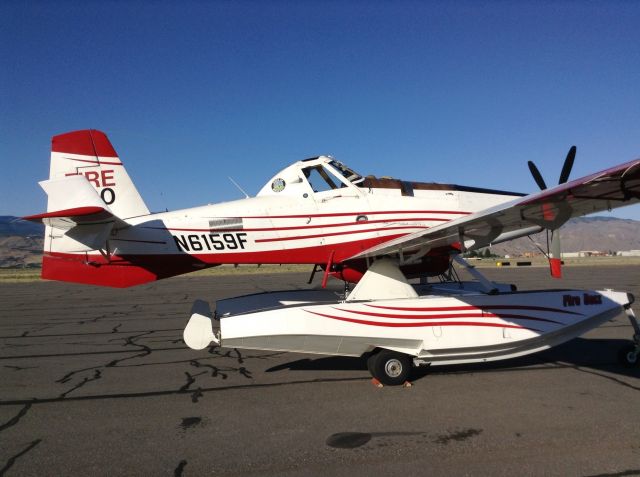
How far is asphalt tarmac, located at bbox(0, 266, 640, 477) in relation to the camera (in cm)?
446

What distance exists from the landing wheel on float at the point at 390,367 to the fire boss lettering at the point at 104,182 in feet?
19.4

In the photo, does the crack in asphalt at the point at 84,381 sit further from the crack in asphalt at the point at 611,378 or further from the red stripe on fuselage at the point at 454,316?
the crack in asphalt at the point at 611,378

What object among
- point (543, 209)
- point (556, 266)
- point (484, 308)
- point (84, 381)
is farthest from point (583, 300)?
point (84, 381)

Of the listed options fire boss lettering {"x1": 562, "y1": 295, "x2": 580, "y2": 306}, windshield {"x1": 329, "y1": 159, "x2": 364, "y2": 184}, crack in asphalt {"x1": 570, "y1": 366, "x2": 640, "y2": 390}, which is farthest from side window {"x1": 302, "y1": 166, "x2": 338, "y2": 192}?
crack in asphalt {"x1": 570, "y1": 366, "x2": 640, "y2": 390}

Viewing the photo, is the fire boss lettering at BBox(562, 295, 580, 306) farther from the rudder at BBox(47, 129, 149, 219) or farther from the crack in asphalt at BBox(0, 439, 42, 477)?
the rudder at BBox(47, 129, 149, 219)

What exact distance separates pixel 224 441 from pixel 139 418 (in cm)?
143

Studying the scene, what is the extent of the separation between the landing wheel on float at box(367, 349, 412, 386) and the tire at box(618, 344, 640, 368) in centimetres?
368

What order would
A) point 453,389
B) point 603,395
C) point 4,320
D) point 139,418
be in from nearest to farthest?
point 139,418 < point 603,395 < point 453,389 < point 4,320

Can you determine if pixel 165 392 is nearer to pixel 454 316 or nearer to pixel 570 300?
pixel 454 316

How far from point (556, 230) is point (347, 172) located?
12.8 feet

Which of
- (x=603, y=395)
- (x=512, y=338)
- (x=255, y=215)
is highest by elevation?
(x=255, y=215)

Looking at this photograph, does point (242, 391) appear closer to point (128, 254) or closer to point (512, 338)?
point (128, 254)

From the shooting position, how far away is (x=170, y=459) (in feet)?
15.1

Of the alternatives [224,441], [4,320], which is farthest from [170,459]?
[4,320]
